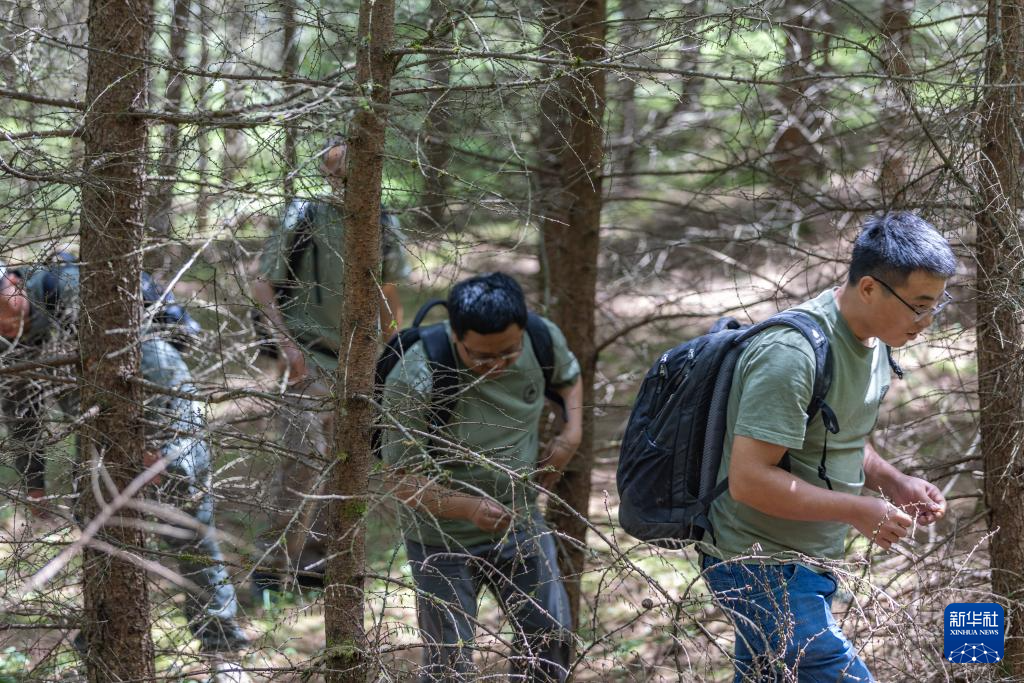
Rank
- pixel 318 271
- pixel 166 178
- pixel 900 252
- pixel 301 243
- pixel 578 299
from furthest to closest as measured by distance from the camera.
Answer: pixel 578 299 → pixel 318 271 → pixel 301 243 → pixel 166 178 → pixel 900 252

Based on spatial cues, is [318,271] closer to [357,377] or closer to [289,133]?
[289,133]

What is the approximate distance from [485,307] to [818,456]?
1216 millimetres

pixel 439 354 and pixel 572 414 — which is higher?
pixel 439 354

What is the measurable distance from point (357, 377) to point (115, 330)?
1.01 metres

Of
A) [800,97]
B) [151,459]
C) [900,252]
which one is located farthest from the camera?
[800,97]

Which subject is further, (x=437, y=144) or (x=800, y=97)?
(x=800, y=97)

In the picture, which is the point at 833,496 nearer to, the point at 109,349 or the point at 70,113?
the point at 109,349

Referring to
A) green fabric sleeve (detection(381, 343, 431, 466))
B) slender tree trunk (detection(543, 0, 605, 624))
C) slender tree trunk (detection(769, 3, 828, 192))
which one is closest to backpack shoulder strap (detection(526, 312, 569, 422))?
green fabric sleeve (detection(381, 343, 431, 466))

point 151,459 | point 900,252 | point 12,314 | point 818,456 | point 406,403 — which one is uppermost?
point 900,252

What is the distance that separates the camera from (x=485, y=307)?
137 inches

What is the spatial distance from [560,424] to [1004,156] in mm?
1979

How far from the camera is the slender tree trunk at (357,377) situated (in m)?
2.63

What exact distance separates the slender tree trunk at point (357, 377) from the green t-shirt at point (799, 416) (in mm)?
1027

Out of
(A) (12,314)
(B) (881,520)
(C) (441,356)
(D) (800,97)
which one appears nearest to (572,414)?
(C) (441,356)
